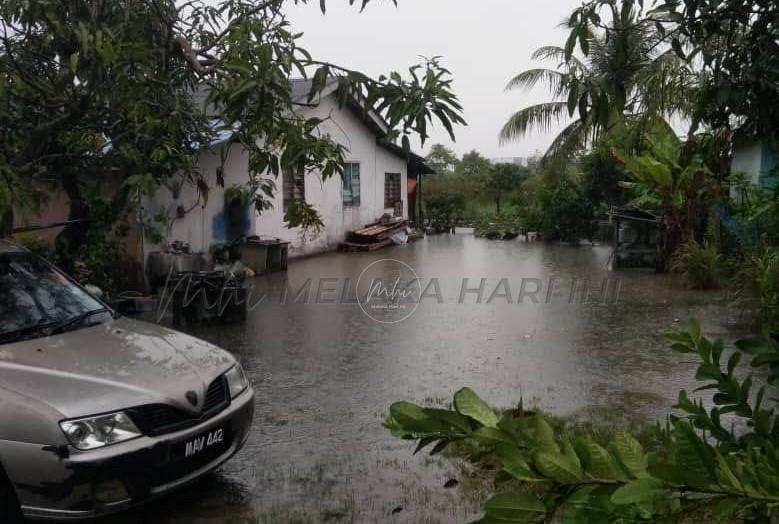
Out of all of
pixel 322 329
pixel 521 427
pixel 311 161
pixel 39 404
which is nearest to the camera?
pixel 521 427

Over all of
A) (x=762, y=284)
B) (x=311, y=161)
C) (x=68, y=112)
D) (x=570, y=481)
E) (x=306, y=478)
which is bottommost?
(x=306, y=478)

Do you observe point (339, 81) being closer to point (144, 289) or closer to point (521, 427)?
point (521, 427)

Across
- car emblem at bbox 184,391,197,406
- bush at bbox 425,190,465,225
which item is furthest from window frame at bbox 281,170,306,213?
car emblem at bbox 184,391,197,406

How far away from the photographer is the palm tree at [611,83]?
3.19 metres

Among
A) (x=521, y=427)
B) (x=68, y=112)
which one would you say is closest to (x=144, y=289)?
(x=68, y=112)

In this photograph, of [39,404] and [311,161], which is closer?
[39,404]

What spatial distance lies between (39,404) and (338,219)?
54.9 feet

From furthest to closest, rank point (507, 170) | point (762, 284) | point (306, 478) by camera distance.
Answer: point (507, 170)
point (762, 284)
point (306, 478)

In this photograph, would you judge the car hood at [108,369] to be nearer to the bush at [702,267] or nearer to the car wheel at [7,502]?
the car wheel at [7,502]

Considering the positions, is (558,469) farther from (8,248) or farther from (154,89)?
(154,89)

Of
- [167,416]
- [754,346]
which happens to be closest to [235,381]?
[167,416]

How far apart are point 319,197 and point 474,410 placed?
18.0 meters

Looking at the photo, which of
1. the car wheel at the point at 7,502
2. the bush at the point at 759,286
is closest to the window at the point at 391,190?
the bush at the point at 759,286

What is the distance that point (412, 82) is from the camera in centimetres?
493
